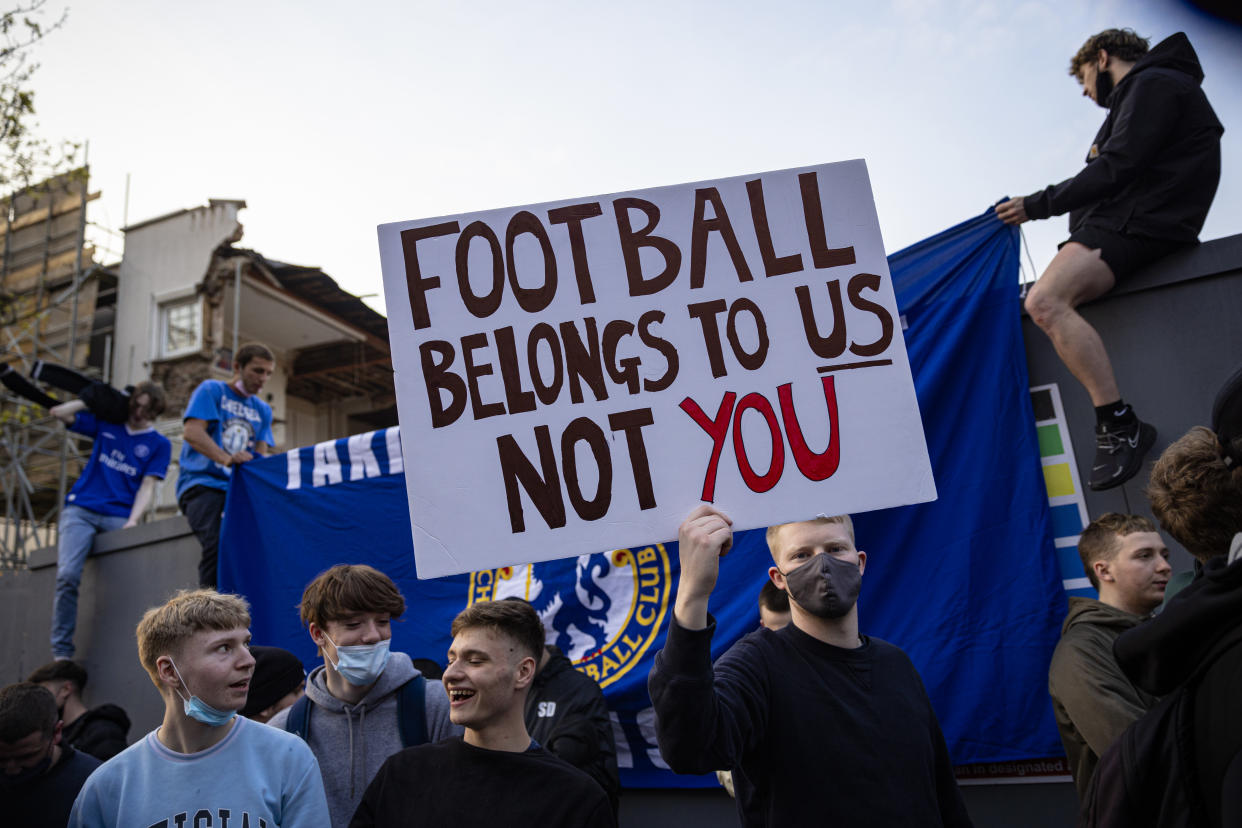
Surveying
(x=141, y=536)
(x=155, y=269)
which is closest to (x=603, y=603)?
(x=141, y=536)

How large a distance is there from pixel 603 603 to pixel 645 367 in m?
2.50

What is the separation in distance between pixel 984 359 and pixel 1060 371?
1.11ft

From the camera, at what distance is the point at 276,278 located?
19.9 metres

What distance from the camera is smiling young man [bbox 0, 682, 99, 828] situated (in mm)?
2912

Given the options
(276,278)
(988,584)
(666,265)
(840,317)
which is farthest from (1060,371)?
(276,278)

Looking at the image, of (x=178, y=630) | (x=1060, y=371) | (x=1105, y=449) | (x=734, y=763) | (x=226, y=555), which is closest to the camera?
(x=734, y=763)

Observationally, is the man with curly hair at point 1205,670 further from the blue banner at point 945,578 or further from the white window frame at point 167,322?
the white window frame at point 167,322

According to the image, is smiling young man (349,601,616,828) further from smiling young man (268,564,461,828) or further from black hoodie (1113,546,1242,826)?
black hoodie (1113,546,1242,826)

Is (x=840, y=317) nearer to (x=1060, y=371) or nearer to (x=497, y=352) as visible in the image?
(x=497, y=352)

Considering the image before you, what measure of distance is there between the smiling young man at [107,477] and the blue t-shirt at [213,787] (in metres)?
4.83

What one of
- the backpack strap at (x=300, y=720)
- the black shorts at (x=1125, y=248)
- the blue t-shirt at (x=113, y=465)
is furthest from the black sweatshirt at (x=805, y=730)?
the blue t-shirt at (x=113, y=465)

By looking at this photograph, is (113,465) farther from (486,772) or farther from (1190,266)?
(1190,266)

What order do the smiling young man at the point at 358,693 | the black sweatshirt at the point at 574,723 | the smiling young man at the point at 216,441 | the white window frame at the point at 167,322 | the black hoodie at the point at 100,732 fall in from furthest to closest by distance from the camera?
the white window frame at the point at 167,322
the smiling young man at the point at 216,441
the black hoodie at the point at 100,732
the black sweatshirt at the point at 574,723
the smiling young man at the point at 358,693

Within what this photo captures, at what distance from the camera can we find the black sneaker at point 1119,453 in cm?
376
